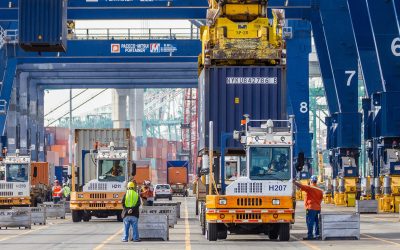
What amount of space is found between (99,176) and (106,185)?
52cm

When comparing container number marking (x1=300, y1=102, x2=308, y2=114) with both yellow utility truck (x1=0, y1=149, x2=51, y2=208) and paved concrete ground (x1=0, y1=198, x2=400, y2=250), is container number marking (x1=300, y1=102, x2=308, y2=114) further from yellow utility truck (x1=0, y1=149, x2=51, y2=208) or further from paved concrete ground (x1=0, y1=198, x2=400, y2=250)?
paved concrete ground (x1=0, y1=198, x2=400, y2=250)

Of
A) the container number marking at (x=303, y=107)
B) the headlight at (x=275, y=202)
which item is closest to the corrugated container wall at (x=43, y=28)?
the headlight at (x=275, y=202)

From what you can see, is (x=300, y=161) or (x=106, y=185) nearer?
(x=300, y=161)

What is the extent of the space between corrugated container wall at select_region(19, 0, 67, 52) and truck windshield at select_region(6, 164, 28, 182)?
7.41 m

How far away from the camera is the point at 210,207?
28.4 metres

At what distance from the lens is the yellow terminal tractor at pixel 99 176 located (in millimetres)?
42125

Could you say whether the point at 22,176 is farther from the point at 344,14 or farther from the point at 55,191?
the point at 344,14

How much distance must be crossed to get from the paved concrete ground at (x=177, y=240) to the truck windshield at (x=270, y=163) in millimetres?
1622

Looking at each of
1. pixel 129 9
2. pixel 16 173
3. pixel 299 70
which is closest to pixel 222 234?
pixel 16 173

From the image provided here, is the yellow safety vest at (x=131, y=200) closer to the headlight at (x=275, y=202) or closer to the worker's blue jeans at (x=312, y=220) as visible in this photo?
the headlight at (x=275, y=202)

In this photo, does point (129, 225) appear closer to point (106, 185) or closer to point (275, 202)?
point (275, 202)

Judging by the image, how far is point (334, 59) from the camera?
62.1m

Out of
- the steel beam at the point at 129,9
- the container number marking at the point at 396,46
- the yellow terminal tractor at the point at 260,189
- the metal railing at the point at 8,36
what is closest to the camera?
the yellow terminal tractor at the point at 260,189

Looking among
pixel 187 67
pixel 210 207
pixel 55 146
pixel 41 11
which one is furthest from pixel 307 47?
pixel 55 146
